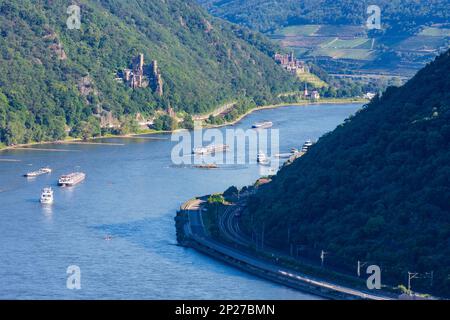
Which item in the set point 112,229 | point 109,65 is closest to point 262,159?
point 112,229

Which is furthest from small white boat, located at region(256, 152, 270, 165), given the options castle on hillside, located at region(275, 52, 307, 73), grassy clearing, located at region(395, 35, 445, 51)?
grassy clearing, located at region(395, 35, 445, 51)

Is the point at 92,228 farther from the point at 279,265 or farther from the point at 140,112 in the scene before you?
the point at 140,112

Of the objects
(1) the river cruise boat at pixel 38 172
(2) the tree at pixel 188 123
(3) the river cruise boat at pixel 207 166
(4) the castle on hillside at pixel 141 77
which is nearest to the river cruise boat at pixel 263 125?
(2) the tree at pixel 188 123

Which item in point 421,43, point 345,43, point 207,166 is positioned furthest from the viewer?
point 345,43

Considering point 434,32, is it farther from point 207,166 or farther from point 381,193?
point 381,193

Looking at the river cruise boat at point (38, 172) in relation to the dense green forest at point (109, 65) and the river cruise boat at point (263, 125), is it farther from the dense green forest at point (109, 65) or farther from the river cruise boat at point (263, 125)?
the river cruise boat at point (263, 125)
